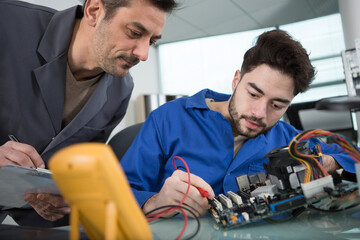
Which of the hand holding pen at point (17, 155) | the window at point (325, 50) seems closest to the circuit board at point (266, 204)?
the hand holding pen at point (17, 155)

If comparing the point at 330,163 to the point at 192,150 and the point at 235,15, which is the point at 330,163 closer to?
the point at 192,150

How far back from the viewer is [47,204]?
87 centimetres

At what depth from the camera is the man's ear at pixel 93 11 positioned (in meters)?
1.22

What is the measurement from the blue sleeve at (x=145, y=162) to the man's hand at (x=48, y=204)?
0.85ft

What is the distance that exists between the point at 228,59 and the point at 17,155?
522cm

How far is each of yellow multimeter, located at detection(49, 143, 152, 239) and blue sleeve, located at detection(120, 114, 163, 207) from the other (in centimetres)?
70

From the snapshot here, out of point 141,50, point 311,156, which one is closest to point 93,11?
point 141,50

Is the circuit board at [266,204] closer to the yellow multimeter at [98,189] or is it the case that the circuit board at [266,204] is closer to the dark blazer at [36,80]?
the yellow multimeter at [98,189]

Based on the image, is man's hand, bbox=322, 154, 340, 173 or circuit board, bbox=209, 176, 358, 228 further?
man's hand, bbox=322, 154, 340, 173

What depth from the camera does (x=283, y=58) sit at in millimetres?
1146

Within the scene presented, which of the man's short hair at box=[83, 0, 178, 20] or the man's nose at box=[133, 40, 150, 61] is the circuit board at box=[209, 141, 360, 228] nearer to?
the man's nose at box=[133, 40, 150, 61]

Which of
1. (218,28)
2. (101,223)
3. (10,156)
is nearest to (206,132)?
(10,156)

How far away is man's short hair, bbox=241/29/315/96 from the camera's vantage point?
115 cm

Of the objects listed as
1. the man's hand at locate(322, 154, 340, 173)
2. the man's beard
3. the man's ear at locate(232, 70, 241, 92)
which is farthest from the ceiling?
the man's hand at locate(322, 154, 340, 173)
